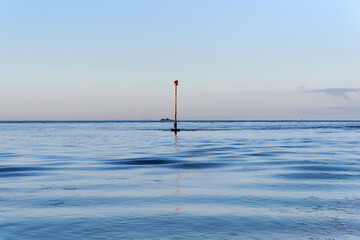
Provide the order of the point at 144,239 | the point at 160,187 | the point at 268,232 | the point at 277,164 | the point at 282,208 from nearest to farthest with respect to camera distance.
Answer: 1. the point at 144,239
2. the point at 268,232
3. the point at 282,208
4. the point at 160,187
5. the point at 277,164

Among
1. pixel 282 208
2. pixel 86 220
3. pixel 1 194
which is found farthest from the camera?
pixel 1 194

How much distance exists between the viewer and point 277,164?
778 inches

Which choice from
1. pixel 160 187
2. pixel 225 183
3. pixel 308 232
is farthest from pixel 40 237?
pixel 225 183

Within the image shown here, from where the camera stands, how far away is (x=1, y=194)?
37.9ft

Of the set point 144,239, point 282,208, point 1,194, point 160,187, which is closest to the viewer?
point 144,239

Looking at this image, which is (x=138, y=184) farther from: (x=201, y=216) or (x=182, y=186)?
(x=201, y=216)

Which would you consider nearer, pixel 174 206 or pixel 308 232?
pixel 308 232

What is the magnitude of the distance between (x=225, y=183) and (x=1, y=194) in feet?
22.8

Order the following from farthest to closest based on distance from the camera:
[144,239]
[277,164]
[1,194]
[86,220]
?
1. [277,164]
2. [1,194]
3. [86,220]
4. [144,239]

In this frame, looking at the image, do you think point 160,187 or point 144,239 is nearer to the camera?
point 144,239

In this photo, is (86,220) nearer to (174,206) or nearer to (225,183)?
(174,206)

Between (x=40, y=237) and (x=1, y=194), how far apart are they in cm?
508

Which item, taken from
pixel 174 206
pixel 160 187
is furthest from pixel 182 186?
pixel 174 206

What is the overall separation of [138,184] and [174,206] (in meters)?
3.80
